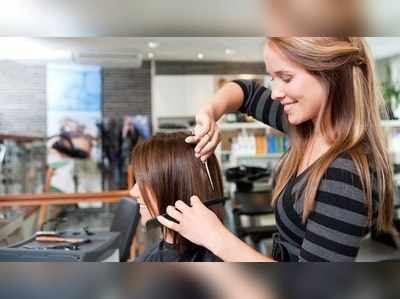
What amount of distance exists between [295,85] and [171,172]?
1.13 ft

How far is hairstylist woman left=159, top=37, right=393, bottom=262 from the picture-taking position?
346 mm

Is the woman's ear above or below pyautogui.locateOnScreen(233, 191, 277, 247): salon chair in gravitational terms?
above

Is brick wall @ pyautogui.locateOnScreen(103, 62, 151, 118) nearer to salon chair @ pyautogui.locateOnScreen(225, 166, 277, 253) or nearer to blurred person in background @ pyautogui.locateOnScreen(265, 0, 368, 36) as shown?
salon chair @ pyautogui.locateOnScreen(225, 166, 277, 253)

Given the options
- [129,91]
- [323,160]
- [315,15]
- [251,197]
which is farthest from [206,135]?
[129,91]

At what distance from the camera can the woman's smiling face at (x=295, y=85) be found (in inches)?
14.2

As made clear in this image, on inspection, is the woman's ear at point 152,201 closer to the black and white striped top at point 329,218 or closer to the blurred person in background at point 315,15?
the black and white striped top at point 329,218

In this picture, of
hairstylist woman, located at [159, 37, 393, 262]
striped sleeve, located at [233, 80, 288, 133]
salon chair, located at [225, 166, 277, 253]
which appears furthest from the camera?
salon chair, located at [225, 166, 277, 253]

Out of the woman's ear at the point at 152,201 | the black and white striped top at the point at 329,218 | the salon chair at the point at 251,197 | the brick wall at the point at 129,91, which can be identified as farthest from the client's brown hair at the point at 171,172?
the brick wall at the point at 129,91

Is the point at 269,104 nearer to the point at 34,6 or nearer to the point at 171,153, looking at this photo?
the point at 171,153

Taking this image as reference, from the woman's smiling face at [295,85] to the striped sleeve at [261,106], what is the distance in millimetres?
196

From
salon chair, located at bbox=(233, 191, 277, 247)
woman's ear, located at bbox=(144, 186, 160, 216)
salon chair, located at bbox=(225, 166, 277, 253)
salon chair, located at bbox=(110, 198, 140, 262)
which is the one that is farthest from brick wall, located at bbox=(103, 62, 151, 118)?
woman's ear, located at bbox=(144, 186, 160, 216)

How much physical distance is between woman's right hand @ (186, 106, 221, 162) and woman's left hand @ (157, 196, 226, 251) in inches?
5.3

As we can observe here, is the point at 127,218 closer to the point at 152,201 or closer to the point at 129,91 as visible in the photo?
the point at 152,201

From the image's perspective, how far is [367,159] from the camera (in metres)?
0.47
